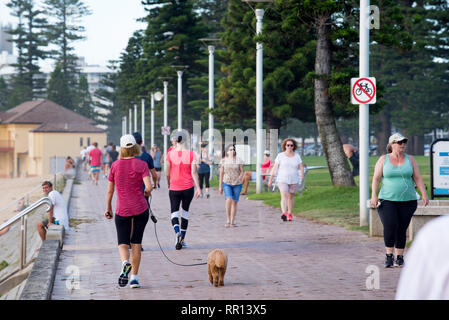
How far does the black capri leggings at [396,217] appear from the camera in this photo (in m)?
9.30

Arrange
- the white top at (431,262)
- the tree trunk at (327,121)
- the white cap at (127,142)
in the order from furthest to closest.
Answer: the tree trunk at (327,121) < the white cap at (127,142) < the white top at (431,262)

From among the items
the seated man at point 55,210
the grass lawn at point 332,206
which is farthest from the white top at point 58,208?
the grass lawn at point 332,206

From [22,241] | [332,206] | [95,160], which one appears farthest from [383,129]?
[22,241]

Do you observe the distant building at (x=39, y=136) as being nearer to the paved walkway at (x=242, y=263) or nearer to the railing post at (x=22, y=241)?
the paved walkway at (x=242, y=263)

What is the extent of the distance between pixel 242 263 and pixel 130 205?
239 centimetres

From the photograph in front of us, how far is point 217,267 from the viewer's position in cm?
815

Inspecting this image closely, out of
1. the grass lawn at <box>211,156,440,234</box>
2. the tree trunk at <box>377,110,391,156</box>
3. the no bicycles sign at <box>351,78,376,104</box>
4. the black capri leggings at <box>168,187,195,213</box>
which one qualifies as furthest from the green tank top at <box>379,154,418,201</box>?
the tree trunk at <box>377,110,391,156</box>

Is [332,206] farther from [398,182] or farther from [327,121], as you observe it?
[398,182]

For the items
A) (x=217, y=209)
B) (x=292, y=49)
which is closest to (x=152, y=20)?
(x=292, y=49)

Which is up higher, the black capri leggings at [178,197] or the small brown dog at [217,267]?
the black capri leggings at [178,197]

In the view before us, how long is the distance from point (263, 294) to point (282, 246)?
14.2ft

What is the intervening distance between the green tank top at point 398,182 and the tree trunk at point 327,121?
12091 millimetres

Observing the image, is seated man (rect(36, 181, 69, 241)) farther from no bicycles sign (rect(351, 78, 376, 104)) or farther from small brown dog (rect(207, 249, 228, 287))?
no bicycles sign (rect(351, 78, 376, 104))

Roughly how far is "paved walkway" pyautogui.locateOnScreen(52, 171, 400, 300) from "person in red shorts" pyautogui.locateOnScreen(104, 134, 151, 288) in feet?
1.18
